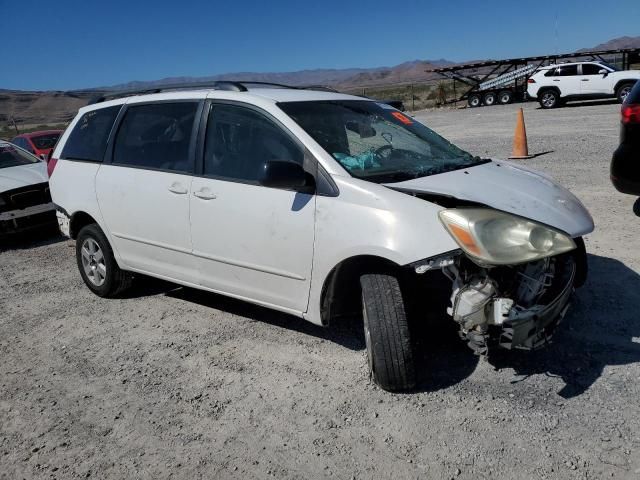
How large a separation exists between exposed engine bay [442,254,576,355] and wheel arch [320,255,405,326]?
0.41 metres

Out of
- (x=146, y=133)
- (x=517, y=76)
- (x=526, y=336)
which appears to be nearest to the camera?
(x=526, y=336)

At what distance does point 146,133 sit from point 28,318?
6.65 ft

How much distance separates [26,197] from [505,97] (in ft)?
87.5

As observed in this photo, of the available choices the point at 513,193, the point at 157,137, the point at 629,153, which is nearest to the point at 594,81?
the point at 629,153

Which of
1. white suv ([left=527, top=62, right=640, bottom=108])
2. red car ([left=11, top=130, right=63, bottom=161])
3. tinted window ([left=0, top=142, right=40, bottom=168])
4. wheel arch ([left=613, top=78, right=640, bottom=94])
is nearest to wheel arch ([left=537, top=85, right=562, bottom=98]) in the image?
white suv ([left=527, top=62, right=640, bottom=108])

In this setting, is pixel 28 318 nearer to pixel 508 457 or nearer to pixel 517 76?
pixel 508 457

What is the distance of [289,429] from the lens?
3.13 meters

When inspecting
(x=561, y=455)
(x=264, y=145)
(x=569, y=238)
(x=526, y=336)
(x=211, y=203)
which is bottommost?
(x=561, y=455)

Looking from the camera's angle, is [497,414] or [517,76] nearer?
[497,414]

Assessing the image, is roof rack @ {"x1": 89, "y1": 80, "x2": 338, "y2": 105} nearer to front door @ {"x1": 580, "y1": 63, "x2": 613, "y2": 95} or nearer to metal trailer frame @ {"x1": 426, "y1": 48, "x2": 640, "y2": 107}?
front door @ {"x1": 580, "y1": 63, "x2": 613, "y2": 95}

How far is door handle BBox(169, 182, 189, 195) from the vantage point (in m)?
4.21

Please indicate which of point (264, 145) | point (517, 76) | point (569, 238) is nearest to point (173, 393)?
point (264, 145)

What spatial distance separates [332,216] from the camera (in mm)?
3428

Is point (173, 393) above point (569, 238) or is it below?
below
